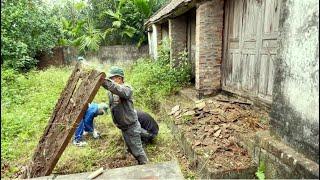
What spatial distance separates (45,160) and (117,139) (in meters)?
2.12

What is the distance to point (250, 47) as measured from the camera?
6.26 metres

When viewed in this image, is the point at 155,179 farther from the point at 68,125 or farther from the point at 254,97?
the point at 254,97

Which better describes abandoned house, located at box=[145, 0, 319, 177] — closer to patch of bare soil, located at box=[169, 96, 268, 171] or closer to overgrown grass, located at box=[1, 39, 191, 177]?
patch of bare soil, located at box=[169, 96, 268, 171]

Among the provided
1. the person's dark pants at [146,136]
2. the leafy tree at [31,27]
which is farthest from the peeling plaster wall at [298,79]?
the leafy tree at [31,27]

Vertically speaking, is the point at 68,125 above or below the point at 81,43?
below

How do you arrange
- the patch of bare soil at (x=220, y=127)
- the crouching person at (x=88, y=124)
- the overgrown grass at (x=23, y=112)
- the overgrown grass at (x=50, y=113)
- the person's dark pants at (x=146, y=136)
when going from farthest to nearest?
1. the crouching person at (x=88, y=124)
2. the person's dark pants at (x=146, y=136)
3. the overgrown grass at (x=50, y=113)
4. the patch of bare soil at (x=220, y=127)
5. the overgrown grass at (x=23, y=112)

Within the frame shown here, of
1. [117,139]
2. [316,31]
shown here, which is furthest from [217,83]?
[316,31]

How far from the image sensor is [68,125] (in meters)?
4.27

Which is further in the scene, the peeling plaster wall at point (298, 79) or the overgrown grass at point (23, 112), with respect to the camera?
the overgrown grass at point (23, 112)

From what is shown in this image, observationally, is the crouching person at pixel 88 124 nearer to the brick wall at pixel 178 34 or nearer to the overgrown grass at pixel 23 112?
the overgrown grass at pixel 23 112

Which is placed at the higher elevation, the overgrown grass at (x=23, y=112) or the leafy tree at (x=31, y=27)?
the leafy tree at (x=31, y=27)

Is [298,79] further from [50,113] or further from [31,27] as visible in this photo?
[31,27]

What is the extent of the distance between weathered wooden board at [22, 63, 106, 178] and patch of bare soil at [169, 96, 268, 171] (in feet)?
6.23

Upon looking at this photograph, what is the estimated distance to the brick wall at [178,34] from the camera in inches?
437
